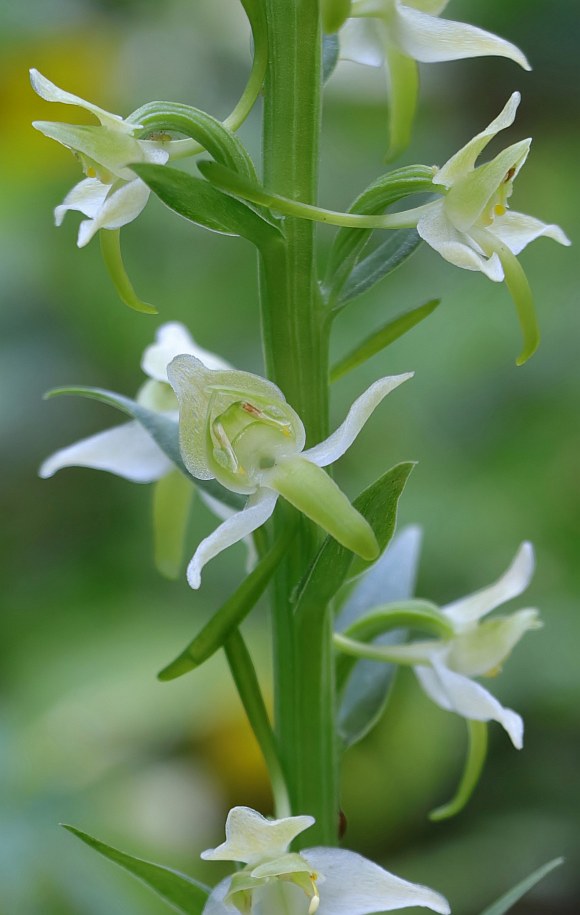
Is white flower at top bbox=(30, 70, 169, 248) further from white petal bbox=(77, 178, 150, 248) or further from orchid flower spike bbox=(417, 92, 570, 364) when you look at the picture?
orchid flower spike bbox=(417, 92, 570, 364)

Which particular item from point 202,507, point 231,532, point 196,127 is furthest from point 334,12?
point 202,507

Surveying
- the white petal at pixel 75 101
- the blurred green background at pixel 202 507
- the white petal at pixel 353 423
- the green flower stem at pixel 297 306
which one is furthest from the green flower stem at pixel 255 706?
the blurred green background at pixel 202 507

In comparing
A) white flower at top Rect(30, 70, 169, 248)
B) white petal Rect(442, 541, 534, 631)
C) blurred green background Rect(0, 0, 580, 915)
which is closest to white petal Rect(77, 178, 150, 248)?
white flower at top Rect(30, 70, 169, 248)

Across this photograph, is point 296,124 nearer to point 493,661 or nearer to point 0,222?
point 493,661

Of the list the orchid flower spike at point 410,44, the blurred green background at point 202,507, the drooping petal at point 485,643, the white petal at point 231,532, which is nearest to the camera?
the white petal at point 231,532

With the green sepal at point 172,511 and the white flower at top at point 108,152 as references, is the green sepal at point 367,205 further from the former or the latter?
the green sepal at point 172,511

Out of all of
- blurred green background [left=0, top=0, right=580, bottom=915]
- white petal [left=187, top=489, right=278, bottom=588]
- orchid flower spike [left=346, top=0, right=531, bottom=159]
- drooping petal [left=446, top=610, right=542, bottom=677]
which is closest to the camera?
white petal [left=187, top=489, right=278, bottom=588]
